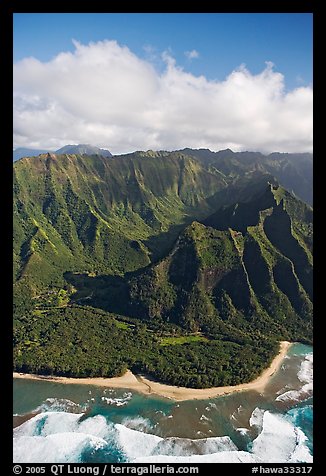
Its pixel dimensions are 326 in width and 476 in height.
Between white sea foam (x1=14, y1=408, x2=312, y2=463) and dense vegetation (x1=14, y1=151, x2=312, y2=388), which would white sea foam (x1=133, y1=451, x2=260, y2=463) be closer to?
white sea foam (x1=14, y1=408, x2=312, y2=463)

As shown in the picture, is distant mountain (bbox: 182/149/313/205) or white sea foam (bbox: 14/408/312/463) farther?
distant mountain (bbox: 182/149/313/205)

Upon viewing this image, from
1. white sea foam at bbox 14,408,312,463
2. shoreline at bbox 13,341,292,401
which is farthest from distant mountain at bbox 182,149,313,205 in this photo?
white sea foam at bbox 14,408,312,463

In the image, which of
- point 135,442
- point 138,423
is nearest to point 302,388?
point 138,423

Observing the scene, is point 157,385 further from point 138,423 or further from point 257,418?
point 257,418

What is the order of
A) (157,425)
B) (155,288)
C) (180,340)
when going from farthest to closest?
(155,288)
(180,340)
(157,425)

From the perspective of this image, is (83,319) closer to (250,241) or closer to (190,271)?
(190,271)
